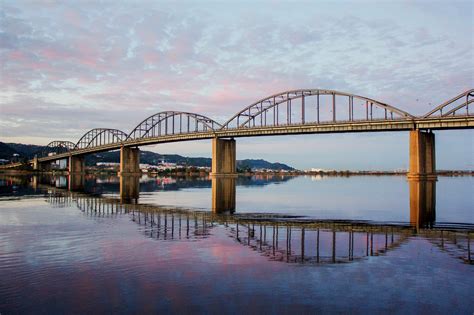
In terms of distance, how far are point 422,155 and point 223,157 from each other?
178ft

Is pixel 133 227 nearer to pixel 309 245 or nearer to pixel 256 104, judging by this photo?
pixel 309 245

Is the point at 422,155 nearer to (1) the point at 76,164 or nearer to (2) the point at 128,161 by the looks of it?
(2) the point at 128,161

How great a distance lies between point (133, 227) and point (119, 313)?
13.9 metres

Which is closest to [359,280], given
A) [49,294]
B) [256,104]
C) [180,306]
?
[180,306]

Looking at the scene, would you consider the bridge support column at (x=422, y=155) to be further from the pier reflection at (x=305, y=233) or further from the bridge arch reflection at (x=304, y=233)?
the bridge arch reflection at (x=304, y=233)

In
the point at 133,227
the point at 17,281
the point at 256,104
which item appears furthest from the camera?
the point at 256,104

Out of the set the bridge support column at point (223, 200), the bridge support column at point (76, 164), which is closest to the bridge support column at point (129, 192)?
the bridge support column at point (223, 200)

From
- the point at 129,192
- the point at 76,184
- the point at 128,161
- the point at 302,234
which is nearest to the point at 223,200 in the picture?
the point at 129,192

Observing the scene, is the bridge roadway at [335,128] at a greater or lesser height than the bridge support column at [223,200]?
greater

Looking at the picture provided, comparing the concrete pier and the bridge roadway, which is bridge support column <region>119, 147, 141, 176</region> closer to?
the bridge roadway

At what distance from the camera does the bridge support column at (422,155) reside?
88156 millimetres

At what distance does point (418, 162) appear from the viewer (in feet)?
286

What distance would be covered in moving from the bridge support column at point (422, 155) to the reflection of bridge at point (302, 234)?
67.0 meters

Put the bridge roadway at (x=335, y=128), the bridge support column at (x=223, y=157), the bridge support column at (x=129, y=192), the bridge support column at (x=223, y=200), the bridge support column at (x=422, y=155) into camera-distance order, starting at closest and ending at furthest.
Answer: the bridge support column at (x=223, y=200)
the bridge support column at (x=129, y=192)
the bridge roadway at (x=335, y=128)
the bridge support column at (x=422, y=155)
the bridge support column at (x=223, y=157)
